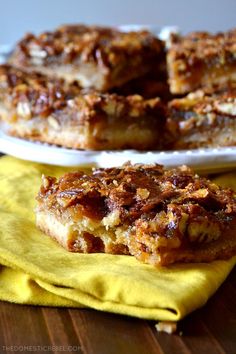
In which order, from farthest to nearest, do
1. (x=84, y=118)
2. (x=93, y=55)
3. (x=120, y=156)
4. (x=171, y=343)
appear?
(x=93, y=55) < (x=84, y=118) < (x=120, y=156) < (x=171, y=343)

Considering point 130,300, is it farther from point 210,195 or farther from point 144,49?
point 144,49

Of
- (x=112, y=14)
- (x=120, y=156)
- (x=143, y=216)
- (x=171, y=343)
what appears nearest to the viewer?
(x=171, y=343)

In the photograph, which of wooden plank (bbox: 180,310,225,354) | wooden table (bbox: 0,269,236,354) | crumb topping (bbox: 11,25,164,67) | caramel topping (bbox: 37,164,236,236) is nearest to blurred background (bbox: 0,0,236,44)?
crumb topping (bbox: 11,25,164,67)

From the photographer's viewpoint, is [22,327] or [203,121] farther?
[203,121]

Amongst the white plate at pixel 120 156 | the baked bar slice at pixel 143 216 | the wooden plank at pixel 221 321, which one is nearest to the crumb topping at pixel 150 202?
the baked bar slice at pixel 143 216

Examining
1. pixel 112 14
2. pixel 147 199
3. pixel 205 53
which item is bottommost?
pixel 112 14

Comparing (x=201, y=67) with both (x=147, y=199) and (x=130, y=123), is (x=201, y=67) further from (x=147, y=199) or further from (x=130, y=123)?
(x=147, y=199)

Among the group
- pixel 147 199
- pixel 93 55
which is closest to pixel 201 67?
pixel 93 55
